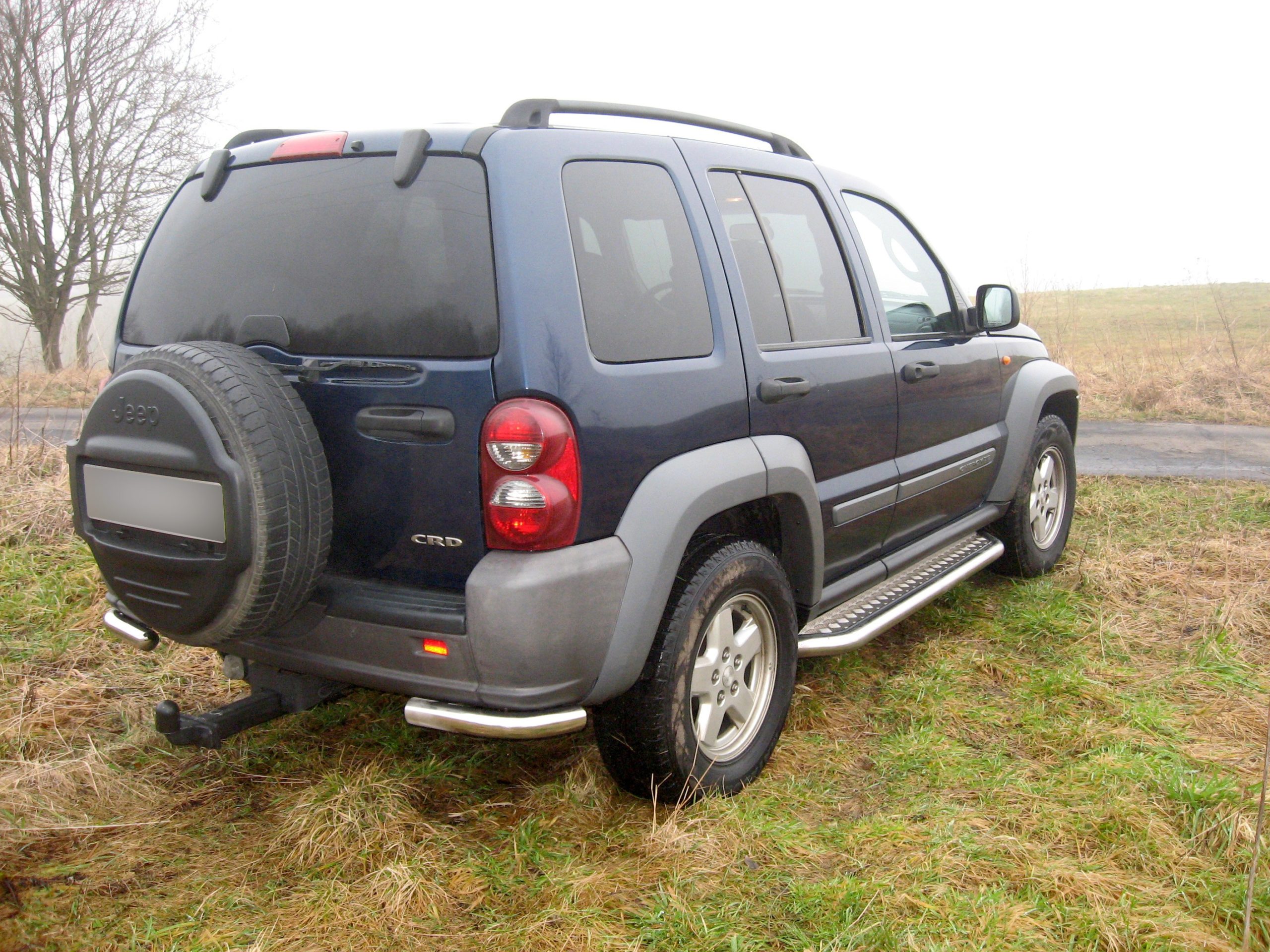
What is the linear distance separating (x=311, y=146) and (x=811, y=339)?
5.50 ft

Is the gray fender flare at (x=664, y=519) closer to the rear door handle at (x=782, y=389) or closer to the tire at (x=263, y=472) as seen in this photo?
the rear door handle at (x=782, y=389)

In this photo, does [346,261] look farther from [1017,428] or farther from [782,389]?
[1017,428]

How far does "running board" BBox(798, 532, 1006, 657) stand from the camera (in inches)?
129

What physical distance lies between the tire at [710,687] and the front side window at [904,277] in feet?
4.62

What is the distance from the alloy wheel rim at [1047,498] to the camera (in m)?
5.00

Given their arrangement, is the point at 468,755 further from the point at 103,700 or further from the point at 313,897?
the point at 103,700

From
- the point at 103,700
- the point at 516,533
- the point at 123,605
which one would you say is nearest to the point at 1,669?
the point at 103,700

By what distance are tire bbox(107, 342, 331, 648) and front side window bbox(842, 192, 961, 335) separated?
2342 mm

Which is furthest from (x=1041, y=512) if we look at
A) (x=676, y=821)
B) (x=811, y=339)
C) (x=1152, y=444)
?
(x=1152, y=444)

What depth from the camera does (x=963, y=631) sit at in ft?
14.6

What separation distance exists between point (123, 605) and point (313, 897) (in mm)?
945

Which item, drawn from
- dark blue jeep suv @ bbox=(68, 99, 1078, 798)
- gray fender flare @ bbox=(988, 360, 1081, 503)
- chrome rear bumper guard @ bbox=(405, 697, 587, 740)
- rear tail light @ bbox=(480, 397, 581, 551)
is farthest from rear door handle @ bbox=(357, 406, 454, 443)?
gray fender flare @ bbox=(988, 360, 1081, 503)

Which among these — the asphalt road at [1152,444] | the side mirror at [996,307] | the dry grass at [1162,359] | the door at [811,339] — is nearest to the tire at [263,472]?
the door at [811,339]

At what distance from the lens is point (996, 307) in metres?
4.34
